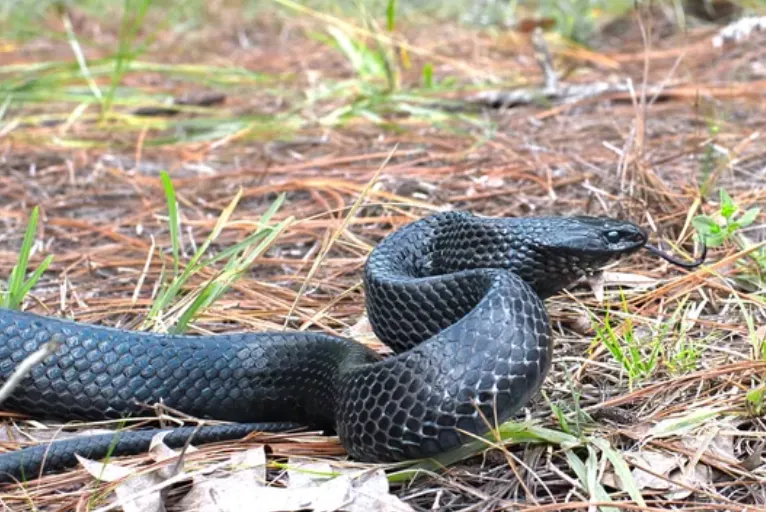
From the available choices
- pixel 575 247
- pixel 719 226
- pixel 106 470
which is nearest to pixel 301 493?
pixel 106 470

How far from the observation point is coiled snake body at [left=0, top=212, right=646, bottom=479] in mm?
2564

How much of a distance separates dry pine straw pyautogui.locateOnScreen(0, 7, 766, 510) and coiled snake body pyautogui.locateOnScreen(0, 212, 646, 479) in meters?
0.17

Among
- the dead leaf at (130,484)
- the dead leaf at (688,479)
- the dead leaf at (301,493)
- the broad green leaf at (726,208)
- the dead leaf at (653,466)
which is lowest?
the dead leaf at (688,479)

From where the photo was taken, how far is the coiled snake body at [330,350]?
2564mm

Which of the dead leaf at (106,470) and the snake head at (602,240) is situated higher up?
the snake head at (602,240)

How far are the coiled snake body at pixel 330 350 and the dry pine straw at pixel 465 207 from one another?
0.17 metres

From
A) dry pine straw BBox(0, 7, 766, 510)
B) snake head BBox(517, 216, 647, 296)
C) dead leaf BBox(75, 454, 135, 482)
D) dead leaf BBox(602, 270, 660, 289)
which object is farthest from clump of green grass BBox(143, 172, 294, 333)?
dead leaf BBox(602, 270, 660, 289)

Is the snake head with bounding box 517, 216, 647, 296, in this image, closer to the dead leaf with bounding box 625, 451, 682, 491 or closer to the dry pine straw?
the dry pine straw

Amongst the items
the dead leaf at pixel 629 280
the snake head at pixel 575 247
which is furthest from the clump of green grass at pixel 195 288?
the dead leaf at pixel 629 280

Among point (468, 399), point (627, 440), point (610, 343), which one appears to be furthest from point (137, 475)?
point (610, 343)

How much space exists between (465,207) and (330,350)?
168cm

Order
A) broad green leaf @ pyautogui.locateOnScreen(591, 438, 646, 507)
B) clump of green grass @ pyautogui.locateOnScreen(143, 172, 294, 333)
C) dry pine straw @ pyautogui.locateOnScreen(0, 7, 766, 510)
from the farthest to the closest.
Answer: clump of green grass @ pyautogui.locateOnScreen(143, 172, 294, 333)
dry pine straw @ pyautogui.locateOnScreen(0, 7, 766, 510)
broad green leaf @ pyautogui.locateOnScreen(591, 438, 646, 507)

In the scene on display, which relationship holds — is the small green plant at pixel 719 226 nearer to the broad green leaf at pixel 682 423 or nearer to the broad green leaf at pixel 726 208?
the broad green leaf at pixel 726 208

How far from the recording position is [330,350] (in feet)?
9.86
